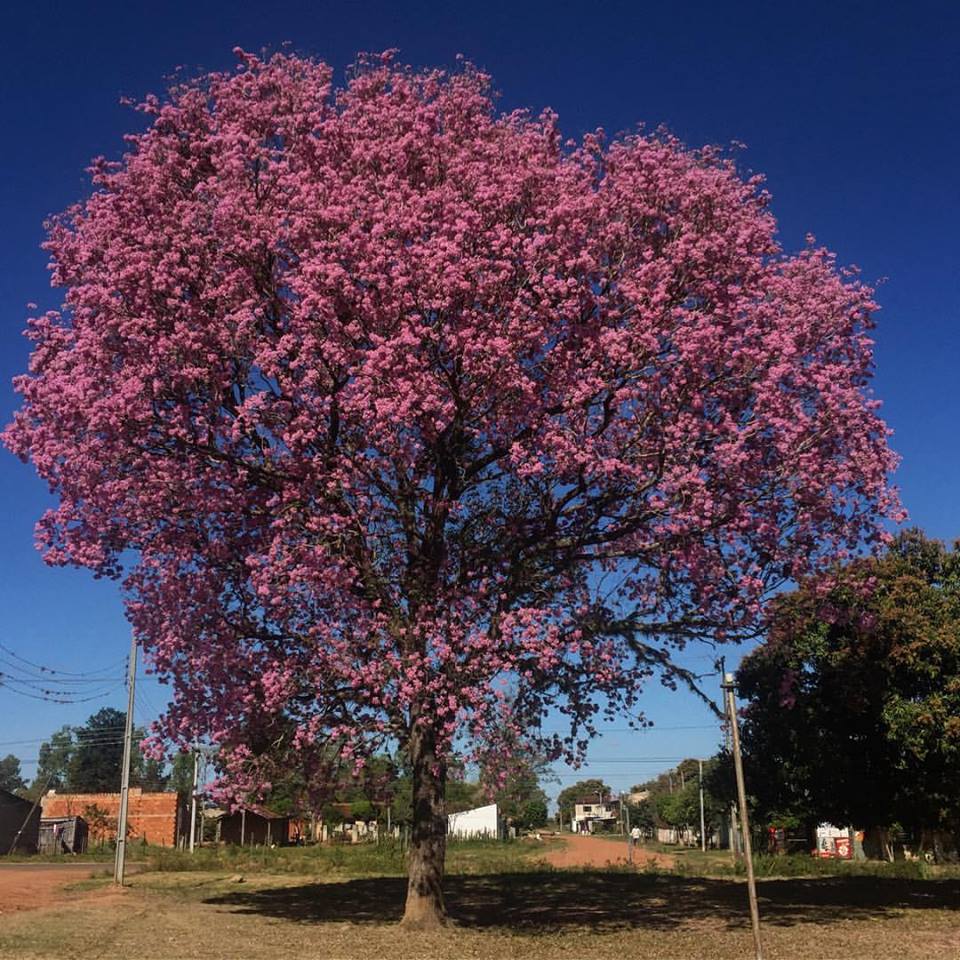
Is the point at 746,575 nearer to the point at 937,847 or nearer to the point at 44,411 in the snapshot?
the point at 44,411

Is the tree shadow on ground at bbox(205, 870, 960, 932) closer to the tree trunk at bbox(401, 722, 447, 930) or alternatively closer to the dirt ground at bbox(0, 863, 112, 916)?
the tree trunk at bbox(401, 722, 447, 930)

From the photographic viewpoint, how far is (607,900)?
2755cm

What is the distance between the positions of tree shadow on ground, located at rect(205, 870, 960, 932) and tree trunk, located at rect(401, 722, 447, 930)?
153cm

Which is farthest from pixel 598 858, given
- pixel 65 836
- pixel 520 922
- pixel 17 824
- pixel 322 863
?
pixel 17 824

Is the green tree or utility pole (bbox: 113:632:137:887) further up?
utility pole (bbox: 113:632:137:887)

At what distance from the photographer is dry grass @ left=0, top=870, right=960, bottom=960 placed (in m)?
17.6

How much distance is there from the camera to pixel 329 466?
1956 cm

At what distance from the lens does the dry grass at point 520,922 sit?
17562 millimetres

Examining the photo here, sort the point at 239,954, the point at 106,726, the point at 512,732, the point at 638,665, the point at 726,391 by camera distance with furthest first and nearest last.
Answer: the point at 106,726
the point at 638,665
the point at 726,391
the point at 512,732
the point at 239,954

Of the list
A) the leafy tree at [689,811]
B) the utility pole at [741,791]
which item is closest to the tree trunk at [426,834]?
the utility pole at [741,791]

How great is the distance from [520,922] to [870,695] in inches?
430

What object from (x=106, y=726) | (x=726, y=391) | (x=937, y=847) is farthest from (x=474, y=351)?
(x=106, y=726)

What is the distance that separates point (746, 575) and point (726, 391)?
369cm

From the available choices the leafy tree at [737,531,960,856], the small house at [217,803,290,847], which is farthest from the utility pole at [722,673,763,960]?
the small house at [217,803,290,847]
